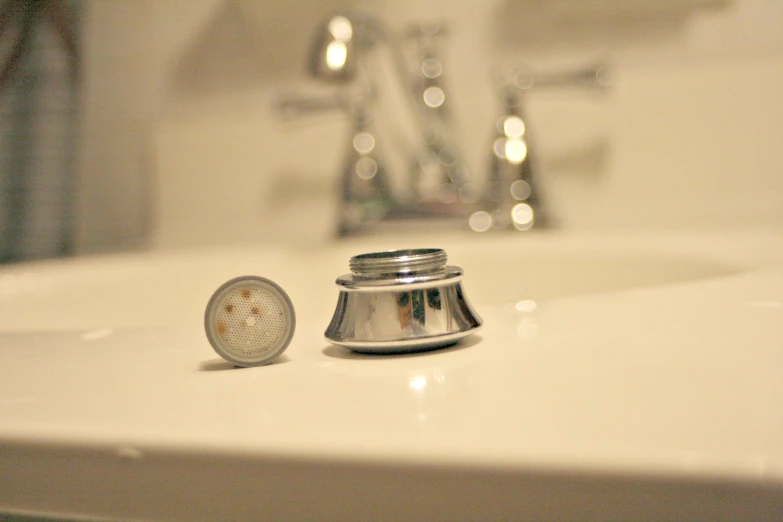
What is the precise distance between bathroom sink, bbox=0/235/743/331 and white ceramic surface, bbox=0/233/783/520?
27 centimetres

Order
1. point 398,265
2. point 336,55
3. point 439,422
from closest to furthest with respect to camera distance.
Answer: point 439,422, point 398,265, point 336,55

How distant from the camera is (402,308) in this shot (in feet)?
0.89

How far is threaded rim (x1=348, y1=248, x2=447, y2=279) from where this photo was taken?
0.93 ft

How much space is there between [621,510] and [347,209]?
2.32 ft

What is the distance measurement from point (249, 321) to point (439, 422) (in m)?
0.13

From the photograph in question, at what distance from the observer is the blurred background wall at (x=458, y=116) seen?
0.79 metres

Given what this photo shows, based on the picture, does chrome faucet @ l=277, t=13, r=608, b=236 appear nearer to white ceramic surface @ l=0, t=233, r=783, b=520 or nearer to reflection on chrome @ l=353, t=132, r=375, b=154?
reflection on chrome @ l=353, t=132, r=375, b=154

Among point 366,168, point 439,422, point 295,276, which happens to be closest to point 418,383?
point 439,422

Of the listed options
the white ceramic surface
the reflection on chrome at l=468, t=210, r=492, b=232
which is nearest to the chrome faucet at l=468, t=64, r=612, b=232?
the reflection on chrome at l=468, t=210, r=492, b=232

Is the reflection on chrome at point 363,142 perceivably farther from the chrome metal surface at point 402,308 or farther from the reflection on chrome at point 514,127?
the chrome metal surface at point 402,308

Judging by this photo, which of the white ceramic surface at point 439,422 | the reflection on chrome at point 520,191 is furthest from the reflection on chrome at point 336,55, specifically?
the white ceramic surface at point 439,422

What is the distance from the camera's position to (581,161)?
0.85m

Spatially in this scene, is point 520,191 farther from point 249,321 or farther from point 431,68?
point 249,321

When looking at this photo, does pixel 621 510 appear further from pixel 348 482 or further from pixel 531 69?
pixel 531 69
